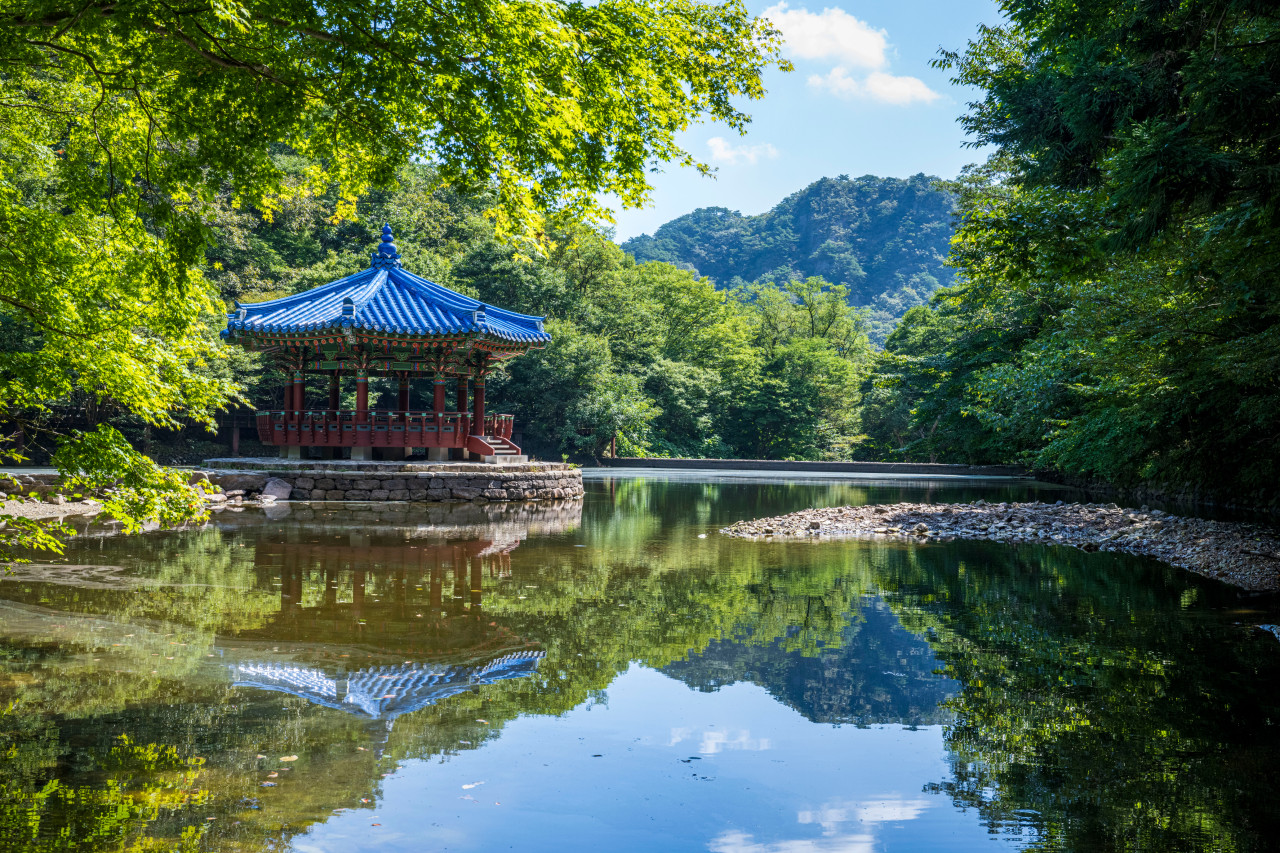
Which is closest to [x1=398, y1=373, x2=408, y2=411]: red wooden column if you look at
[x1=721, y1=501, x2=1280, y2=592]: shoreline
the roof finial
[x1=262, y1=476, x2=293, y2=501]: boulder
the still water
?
the roof finial

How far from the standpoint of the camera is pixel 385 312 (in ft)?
55.1

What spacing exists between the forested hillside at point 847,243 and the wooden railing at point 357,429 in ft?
220

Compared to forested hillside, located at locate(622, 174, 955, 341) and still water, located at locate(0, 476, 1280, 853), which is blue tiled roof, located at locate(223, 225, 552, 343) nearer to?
still water, located at locate(0, 476, 1280, 853)

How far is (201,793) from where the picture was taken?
340 cm

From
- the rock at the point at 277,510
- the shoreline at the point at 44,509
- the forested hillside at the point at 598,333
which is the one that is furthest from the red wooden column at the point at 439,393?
the forested hillside at the point at 598,333

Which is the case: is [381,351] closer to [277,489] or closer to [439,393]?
[439,393]

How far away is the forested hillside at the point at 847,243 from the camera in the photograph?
84688 mm

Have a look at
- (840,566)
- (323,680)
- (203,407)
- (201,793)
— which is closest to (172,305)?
(203,407)

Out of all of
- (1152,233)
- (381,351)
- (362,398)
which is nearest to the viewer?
(1152,233)

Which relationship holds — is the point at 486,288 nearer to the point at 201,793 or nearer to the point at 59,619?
the point at 59,619

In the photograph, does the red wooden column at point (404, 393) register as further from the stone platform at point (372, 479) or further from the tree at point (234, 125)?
the tree at point (234, 125)

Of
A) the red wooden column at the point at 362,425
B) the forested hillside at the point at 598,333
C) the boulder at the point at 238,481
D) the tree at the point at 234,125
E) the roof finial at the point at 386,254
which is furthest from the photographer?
the forested hillside at the point at 598,333

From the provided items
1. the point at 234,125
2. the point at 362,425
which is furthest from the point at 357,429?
the point at 234,125

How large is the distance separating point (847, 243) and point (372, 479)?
261 feet
